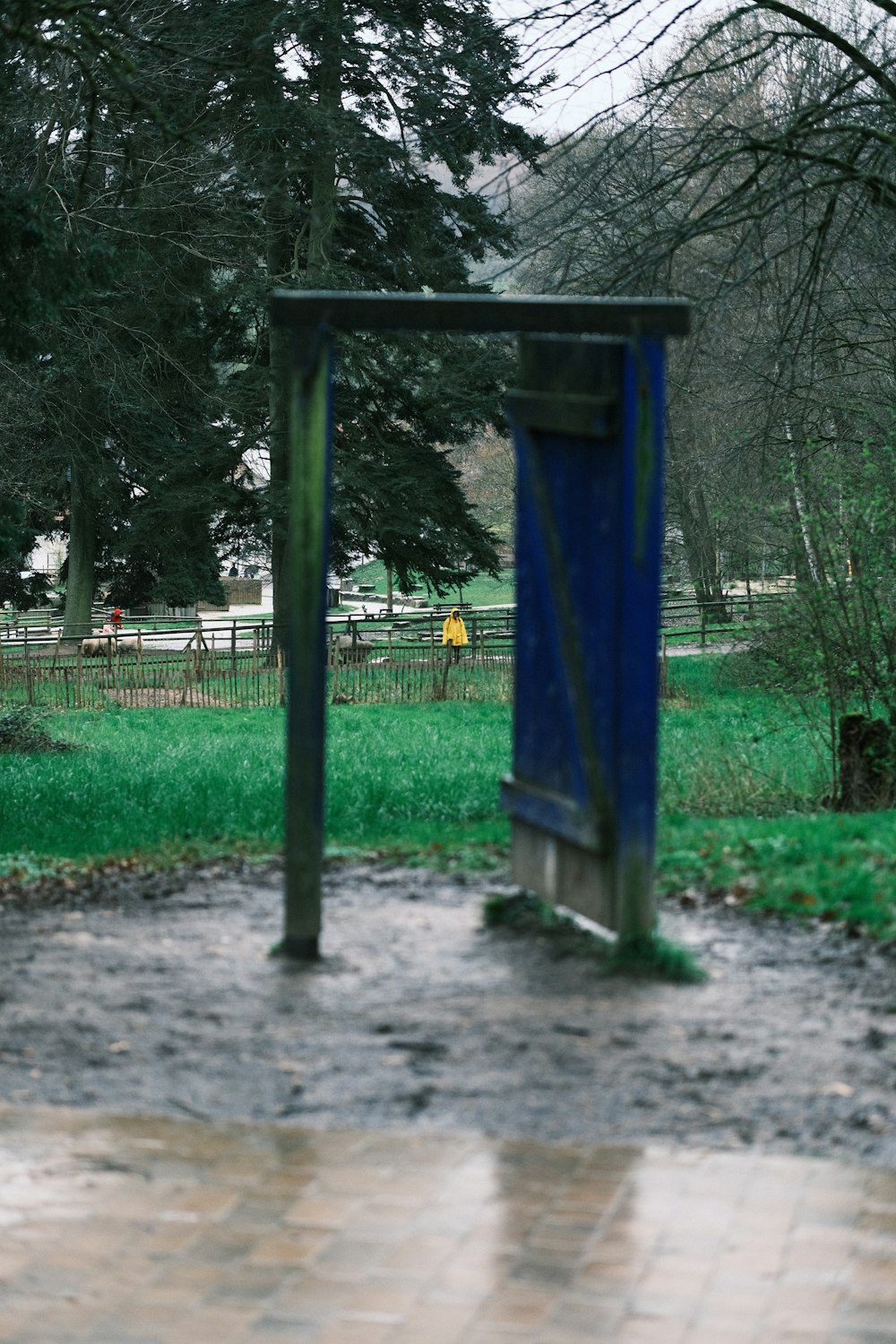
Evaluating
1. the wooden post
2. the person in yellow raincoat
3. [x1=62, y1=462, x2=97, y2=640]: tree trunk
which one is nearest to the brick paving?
the wooden post

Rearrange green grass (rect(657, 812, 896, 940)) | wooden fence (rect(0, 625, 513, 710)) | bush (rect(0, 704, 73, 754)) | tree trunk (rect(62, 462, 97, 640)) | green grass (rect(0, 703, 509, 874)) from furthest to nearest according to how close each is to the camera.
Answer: tree trunk (rect(62, 462, 97, 640)), wooden fence (rect(0, 625, 513, 710)), bush (rect(0, 704, 73, 754)), green grass (rect(0, 703, 509, 874)), green grass (rect(657, 812, 896, 940))

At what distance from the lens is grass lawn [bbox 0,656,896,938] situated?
8.17 meters

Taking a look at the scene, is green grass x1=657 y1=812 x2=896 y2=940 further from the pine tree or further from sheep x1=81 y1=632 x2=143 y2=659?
sheep x1=81 y1=632 x2=143 y2=659

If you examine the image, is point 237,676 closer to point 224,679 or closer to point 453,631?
A: point 224,679

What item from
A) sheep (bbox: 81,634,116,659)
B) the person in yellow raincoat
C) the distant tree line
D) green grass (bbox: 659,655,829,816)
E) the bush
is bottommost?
the bush

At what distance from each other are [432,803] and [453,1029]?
796cm

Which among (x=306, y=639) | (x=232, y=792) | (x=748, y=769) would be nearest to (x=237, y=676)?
(x=232, y=792)

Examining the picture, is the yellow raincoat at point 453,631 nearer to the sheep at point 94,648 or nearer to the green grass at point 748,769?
the sheep at point 94,648

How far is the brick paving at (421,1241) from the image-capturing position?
382 centimetres

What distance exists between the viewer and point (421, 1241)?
4246 millimetres

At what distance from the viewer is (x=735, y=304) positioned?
1631cm

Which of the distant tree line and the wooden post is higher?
the distant tree line

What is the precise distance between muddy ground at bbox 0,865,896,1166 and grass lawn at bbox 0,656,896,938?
2.12 feet

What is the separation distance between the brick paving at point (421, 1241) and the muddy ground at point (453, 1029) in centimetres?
25
